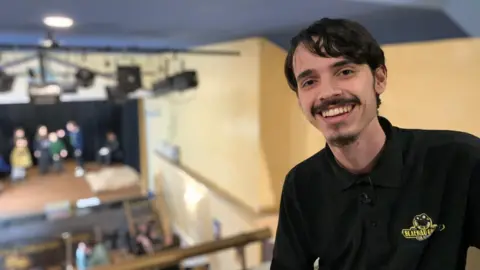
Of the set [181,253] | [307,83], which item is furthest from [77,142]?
[307,83]

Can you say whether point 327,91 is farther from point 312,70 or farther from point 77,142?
point 77,142

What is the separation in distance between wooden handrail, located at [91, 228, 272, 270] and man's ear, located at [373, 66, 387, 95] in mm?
1262

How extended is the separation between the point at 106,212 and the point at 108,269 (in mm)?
5244

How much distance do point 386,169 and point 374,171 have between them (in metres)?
0.03

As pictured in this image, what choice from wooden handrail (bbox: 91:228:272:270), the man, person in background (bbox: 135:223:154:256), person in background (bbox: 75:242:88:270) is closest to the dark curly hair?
the man

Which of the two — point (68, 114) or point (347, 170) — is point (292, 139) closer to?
point (347, 170)

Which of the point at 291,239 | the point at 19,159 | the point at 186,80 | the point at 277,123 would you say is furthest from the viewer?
the point at 19,159

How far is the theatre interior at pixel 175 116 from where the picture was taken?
2.09 m

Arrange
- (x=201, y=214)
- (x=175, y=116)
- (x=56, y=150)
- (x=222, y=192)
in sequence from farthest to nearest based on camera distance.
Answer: (x=56, y=150) → (x=175, y=116) → (x=201, y=214) → (x=222, y=192)

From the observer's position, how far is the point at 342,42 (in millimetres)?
905

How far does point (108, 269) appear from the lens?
171 centimetres

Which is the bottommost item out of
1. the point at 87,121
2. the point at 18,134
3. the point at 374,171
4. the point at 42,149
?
the point at 42,149

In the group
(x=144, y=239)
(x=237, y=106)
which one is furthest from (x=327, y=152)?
(x=144, y=239)

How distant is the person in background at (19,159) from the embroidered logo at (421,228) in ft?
24.5
